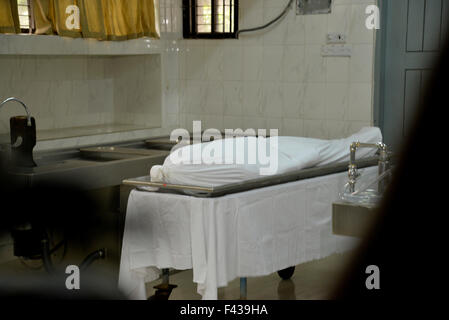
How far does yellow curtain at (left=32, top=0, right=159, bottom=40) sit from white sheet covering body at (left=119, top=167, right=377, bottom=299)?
88.3 inches

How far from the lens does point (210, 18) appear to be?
17.9 ft

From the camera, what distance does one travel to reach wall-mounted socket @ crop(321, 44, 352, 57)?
4672 mm

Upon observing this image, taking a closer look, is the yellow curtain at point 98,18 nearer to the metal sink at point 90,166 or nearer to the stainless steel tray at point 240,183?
the metal sink at point 90,166

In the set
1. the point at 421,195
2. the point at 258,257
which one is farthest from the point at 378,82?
the point at 421,195

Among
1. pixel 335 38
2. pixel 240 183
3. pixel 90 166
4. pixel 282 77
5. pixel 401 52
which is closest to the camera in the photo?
pixel 240 183

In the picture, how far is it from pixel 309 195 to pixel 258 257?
1.59ft

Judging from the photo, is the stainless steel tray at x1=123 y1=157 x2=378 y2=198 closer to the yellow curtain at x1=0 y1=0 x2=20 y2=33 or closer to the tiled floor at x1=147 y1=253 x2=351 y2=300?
the tiled floor at x1=147 y1=253 x2=351 y2=300

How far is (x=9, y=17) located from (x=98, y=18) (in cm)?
79

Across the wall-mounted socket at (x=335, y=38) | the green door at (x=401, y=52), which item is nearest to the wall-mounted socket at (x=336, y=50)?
the wall-mounted socket at (x=335, y=38)

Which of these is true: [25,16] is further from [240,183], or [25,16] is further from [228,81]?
[240,183]

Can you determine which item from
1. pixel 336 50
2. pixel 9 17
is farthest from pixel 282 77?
pixel 9 17

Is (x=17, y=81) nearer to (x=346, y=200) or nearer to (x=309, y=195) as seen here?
(x=309, y=195)
